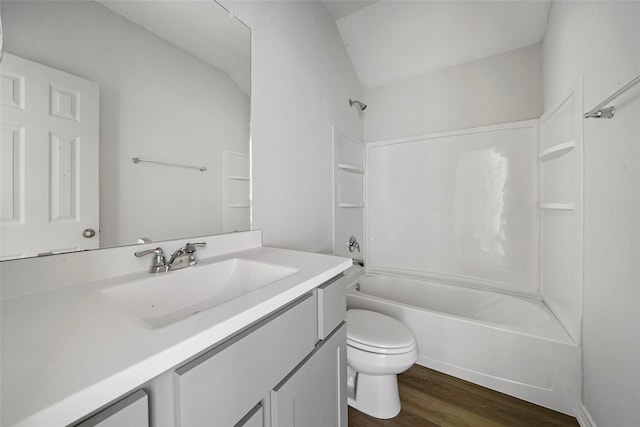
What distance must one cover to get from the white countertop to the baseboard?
1669mm

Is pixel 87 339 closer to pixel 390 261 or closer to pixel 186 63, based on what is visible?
pixel 186 63

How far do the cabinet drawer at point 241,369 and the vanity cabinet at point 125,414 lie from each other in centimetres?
5

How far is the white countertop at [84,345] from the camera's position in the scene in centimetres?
29

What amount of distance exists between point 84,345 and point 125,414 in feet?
0.45

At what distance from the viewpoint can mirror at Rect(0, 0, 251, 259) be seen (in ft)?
2.05

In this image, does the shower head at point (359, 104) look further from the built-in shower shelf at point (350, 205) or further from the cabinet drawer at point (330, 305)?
the cabinet drawer at point (330, 305)

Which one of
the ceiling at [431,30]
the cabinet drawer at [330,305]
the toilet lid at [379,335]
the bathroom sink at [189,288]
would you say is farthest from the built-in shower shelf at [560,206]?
the bathroom sink at [189,288]

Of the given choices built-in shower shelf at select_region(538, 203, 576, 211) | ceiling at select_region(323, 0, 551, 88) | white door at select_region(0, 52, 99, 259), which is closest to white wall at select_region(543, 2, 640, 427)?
built-in shower shelf at select_region(538, 203, 576, 211)

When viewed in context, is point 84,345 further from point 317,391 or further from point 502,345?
point 502,345

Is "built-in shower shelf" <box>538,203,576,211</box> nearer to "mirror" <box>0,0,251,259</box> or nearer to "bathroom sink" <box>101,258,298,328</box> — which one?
"bathroom sink" <box>101,258,298,328</box>

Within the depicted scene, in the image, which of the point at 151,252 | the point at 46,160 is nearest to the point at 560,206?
the point at 151,252

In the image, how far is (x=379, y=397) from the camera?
133cm

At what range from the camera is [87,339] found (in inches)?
16.2

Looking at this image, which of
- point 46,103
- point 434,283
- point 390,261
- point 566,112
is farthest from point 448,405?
point 46,103
